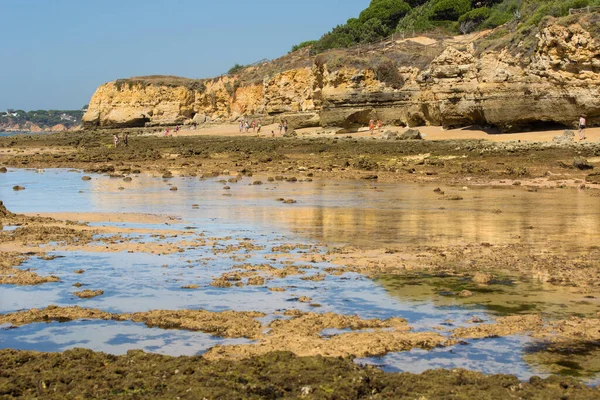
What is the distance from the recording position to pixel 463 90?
31.2 metres

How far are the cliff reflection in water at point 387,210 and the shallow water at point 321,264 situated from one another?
30 millimetres

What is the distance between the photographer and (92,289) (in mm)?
8039

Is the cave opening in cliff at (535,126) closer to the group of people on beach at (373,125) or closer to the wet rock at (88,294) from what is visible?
the group of people on beach at (373,125)

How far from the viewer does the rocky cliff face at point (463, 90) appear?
1035 inches

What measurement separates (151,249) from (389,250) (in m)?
3.17

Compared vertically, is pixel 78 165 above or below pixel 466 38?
below

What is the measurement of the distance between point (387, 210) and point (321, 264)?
5621 millimetres

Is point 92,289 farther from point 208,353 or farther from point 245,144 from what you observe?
point 245,144

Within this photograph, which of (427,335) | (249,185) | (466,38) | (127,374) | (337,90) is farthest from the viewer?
(466,38)

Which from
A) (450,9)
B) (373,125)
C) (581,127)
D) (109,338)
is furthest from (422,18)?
(109,338)

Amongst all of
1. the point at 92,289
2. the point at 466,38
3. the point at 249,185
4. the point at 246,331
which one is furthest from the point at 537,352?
the point at 466,38

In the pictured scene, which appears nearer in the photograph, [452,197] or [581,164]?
[452,197]

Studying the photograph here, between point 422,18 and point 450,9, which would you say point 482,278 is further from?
point 422,18

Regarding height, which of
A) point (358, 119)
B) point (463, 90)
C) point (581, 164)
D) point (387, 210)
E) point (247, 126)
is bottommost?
point (387, 210)
